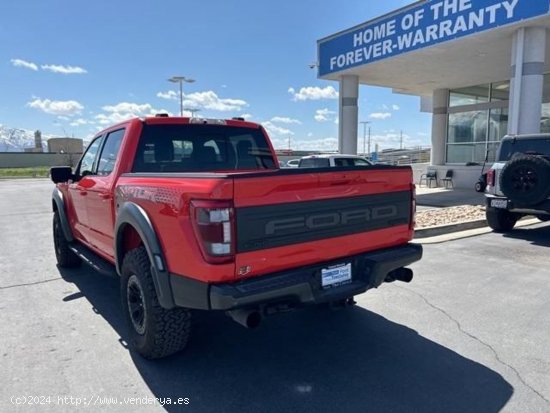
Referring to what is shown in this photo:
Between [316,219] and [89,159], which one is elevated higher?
[89,159]

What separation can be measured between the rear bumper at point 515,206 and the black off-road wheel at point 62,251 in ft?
24.1

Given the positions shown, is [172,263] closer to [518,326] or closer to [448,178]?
[518,326]

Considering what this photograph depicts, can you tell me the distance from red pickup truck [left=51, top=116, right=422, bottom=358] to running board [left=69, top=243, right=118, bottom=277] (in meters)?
0.05

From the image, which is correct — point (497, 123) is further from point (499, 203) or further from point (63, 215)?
point (63, 215)

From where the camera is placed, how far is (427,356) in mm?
3529

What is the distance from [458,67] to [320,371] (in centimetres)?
1546

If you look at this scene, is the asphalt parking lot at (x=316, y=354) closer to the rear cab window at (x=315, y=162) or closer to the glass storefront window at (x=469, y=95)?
the rear cab window at (x=315, y=162)

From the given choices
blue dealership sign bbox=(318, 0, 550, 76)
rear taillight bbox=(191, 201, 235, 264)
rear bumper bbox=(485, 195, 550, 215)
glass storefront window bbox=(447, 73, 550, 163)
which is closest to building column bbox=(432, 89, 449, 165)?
glass storefront window bbox=(447, 73, 550, 163)

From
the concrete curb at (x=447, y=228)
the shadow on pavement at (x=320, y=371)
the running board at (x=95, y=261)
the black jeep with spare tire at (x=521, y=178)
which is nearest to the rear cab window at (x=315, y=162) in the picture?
the concrete curb at (x=447, y=228)

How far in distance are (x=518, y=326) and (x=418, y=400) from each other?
1.83 meters

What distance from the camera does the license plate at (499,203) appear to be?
809 cm

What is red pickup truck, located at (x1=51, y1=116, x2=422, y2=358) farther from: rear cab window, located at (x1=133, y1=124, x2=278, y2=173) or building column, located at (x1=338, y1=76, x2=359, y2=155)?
building column, located at (x1=338, y1=76, x2=359, y2=155)

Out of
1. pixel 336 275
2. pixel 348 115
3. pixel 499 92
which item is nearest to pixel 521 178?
pixel 336 275

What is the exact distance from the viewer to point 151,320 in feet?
10.7
